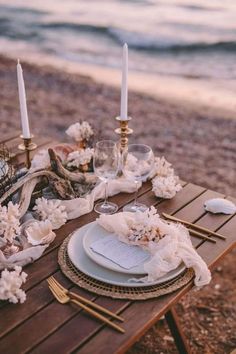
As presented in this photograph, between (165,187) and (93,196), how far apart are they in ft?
0.97

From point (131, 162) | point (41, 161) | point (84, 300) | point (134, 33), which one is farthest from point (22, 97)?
point (134, 33)

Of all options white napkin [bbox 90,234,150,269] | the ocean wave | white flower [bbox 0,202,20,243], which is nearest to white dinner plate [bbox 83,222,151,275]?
white napkin [bbox 90,234,150,269]

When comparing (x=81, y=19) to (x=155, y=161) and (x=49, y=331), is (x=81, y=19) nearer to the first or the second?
(x=155, y=161)

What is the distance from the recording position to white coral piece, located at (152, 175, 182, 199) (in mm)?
2127

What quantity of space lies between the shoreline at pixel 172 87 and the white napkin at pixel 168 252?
174 inches

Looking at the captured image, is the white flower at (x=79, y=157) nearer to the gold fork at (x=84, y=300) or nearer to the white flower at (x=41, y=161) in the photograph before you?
the white flower at (x=41, y=161)

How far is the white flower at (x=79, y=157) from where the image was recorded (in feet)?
7.16

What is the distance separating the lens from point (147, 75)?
788cm

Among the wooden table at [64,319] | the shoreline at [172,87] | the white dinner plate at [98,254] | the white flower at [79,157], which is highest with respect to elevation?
the white flower at [79,157]

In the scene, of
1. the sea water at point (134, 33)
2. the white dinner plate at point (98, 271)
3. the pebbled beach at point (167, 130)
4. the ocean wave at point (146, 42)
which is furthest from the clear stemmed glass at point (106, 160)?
the ocean wave at point (146, 42)

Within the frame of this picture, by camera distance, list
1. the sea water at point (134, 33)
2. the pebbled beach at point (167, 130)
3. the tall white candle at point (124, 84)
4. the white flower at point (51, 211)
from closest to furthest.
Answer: the white flower at point (51, 211), the tall white candle at point (124, 84), the pebbled beach at point (167, 130), the sea water at point (134, 33)

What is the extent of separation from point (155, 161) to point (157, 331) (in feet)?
3.14

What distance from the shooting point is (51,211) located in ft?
6.25

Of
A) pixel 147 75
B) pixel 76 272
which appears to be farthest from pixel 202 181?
pixel 147 75
